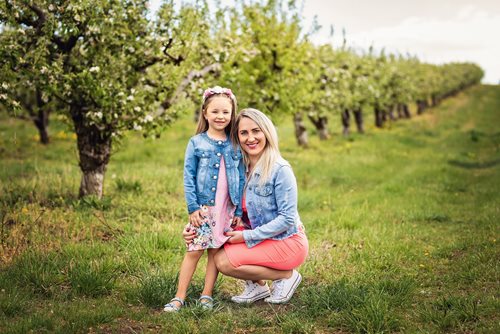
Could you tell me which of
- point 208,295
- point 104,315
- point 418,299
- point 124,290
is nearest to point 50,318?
point 104,315

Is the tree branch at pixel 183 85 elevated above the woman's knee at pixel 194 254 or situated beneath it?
elevated above

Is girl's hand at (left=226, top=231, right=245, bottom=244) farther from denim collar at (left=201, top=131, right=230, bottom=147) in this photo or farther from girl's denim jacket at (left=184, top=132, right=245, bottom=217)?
denim collar at (left=201, top=131, right=230, bottom=147)

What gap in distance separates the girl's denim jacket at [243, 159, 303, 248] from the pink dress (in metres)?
0.24

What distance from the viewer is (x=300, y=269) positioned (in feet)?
19.9

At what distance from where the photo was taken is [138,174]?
1152 centimetres

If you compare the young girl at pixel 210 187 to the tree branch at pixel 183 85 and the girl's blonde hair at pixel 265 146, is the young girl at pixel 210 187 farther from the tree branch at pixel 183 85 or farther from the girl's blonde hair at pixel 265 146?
the tree branch at pixel 183 85

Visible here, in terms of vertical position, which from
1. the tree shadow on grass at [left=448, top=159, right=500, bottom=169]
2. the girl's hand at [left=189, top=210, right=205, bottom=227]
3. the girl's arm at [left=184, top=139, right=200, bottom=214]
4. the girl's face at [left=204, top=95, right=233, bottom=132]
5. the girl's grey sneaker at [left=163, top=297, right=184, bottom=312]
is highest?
the girl's face at [left=204, top=95, right=233, bottom=132]

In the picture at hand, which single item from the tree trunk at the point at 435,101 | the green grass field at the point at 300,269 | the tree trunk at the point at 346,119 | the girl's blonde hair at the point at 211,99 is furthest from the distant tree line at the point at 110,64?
the tree trunk at the point at 435,101

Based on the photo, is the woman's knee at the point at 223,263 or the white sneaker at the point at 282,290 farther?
the white sneaker at the point at 282,290

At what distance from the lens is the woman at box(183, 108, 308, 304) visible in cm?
486

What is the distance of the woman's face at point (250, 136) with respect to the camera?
4.91 metres

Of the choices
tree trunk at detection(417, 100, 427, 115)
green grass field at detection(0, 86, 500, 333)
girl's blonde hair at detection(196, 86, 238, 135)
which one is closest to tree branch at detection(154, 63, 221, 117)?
green grass field at detection(0, 86, 500, 333)

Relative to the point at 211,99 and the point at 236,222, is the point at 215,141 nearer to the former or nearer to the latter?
the point at 211,99

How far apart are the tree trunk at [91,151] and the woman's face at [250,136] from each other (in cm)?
413
